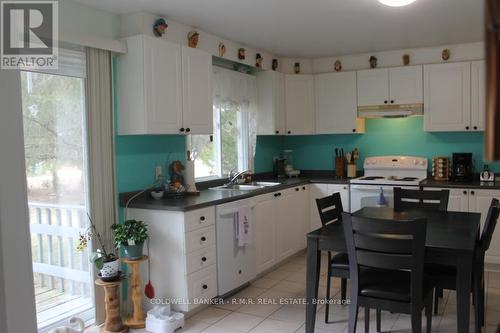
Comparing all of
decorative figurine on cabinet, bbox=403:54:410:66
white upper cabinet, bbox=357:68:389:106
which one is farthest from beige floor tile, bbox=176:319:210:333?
Answer: decorative figurine on cabinet, bbox=403:54:410:66

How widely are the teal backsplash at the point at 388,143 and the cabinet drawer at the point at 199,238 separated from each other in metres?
2.64

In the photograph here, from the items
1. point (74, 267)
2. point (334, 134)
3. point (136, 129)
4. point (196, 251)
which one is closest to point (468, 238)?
point (196, 251)

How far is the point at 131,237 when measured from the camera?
3174mm

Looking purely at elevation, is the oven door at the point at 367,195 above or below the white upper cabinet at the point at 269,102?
below

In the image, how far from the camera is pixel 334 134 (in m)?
5.70

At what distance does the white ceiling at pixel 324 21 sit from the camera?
3.31 m

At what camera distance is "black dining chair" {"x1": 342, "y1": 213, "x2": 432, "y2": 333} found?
238 centimetres

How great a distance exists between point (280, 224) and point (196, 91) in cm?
170

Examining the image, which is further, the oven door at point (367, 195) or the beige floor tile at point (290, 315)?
the oven door at point (367, 195)

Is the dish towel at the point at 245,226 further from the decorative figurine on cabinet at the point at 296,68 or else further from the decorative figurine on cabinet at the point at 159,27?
the decorative figurine on cabinet at the point at 296,68

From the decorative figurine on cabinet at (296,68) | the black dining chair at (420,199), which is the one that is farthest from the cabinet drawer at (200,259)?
the decorative figurine on cabinet at (296,68)

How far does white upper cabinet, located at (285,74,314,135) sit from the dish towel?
182 cm

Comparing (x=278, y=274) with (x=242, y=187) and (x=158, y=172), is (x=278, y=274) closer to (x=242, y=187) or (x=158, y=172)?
(x=242, y=187)

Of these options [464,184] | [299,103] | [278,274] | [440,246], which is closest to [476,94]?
[464,184]
